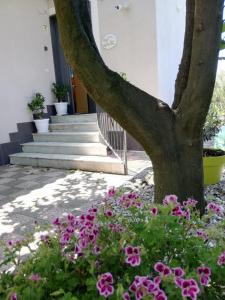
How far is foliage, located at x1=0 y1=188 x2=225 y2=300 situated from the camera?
1.04m

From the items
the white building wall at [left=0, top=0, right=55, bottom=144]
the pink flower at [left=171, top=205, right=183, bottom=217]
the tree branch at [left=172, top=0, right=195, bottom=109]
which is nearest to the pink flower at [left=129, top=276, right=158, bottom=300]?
the pink flower at [left=171, top=205, right=183, bottom=217]

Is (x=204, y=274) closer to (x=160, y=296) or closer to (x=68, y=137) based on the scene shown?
(x=160, y=296)

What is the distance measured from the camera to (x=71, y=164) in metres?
5.52

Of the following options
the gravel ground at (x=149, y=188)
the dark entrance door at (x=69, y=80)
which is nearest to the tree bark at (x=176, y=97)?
the gravel ground at (x=149, y=188)

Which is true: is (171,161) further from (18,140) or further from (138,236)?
(18,140)

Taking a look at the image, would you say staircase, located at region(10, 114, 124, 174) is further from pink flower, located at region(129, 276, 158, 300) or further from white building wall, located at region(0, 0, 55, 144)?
pink flower, located at region(129, 276, 158, 300)

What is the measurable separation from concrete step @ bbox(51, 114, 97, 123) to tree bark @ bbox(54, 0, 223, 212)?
4030 millimetres

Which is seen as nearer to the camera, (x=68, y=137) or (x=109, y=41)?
(x=68, y=137)

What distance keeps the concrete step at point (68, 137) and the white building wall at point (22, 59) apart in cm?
56

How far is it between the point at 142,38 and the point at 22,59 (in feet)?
8.83

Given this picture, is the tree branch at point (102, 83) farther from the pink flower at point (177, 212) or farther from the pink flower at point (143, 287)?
the pink flower at point (143, 287)

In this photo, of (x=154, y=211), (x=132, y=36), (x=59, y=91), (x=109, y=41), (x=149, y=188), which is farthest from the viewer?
→ (x=59, y=91)

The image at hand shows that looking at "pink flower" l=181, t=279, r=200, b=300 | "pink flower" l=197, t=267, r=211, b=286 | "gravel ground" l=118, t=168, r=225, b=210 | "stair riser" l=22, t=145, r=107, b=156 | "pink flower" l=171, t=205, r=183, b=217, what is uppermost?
"pink flower" l=171, t=205, r=183, b=217

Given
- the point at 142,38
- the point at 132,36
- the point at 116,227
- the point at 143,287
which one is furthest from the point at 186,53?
the point at 132,36
